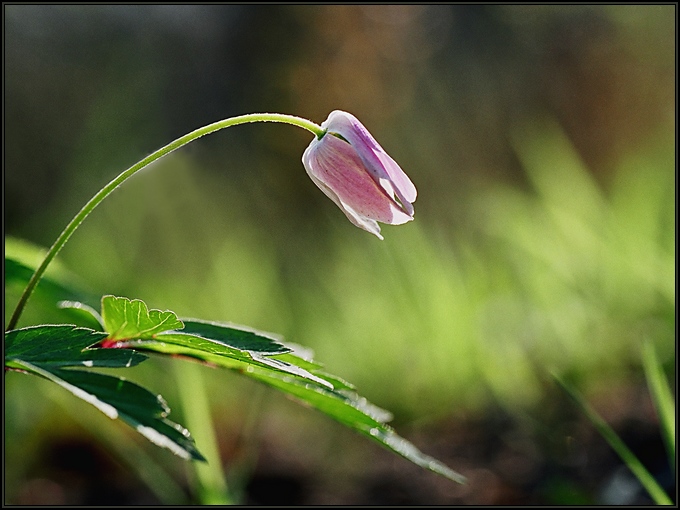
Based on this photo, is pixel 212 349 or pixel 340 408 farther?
pixel 340 408

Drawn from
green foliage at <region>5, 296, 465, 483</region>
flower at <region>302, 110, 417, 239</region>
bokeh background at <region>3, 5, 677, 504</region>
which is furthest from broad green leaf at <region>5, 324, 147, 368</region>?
bokeh background at <region>3, 5, 677, 504</region>

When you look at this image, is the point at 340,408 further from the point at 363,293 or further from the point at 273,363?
the point at 363,293

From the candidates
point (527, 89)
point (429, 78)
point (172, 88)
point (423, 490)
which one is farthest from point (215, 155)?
point (423, 490)

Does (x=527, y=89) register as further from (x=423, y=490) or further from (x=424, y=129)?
(x=423, y=490)

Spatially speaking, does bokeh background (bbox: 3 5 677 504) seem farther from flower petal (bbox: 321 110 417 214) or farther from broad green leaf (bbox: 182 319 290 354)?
flower petal (bbox: 321 110 417 214)

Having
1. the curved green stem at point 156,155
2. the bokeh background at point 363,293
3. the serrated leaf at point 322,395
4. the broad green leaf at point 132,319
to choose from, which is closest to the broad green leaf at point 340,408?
the serrated leaf at point 322,395

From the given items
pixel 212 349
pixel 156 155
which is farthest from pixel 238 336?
pixel 156 155
